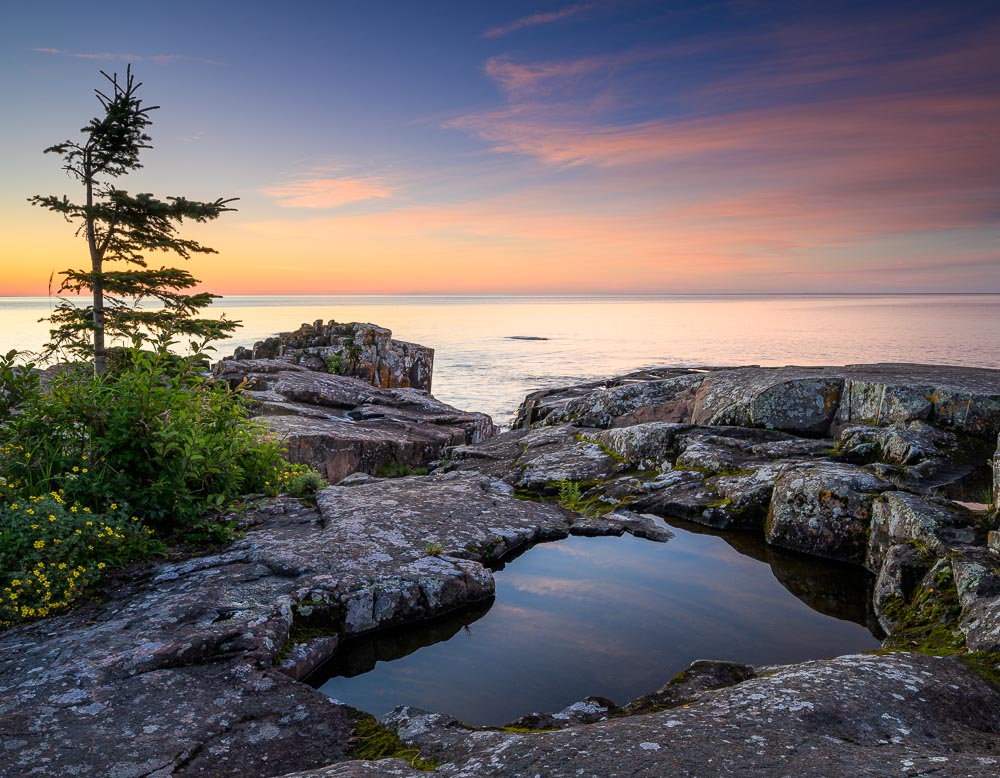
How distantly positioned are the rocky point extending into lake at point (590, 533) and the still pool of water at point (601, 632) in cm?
34

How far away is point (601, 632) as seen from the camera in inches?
251

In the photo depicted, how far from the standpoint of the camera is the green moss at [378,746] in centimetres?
405

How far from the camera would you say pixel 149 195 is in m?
24.9

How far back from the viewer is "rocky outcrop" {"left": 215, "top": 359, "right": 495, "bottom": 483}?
16.3 meters

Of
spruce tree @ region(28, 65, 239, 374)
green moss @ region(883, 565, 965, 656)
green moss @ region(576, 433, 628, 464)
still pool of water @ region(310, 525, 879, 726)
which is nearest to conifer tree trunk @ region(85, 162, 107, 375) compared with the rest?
spruce tree @ region(28, 65, 239, 374)

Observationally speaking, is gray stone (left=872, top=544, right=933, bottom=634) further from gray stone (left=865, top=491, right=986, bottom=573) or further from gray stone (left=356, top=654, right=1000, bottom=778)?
gray stone (left=356, top=654, right=1000, bottom=778)

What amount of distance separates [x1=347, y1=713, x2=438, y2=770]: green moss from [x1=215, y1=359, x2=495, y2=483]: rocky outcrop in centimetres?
1045

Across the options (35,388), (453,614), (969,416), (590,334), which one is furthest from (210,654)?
(590,334)

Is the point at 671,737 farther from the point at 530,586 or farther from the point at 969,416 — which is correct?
the point at 969,416

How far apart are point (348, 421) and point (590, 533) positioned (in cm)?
1231

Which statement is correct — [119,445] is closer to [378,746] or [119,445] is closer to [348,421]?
[378,746]

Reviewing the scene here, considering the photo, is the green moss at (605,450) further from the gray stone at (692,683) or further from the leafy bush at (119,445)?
the leafy bush at (119,445)

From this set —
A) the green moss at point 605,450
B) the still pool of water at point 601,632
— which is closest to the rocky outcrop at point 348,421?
the green moss at point 605,450

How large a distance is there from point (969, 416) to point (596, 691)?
31.0 ft
